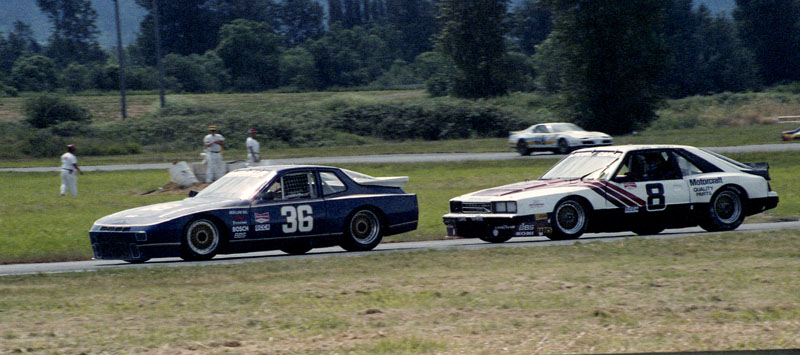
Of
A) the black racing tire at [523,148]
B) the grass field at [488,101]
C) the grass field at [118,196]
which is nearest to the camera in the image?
the grass field at [118,196]

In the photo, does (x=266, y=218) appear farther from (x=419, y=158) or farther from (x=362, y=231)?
(x=419, y=158)

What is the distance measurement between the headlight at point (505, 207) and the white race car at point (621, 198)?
1 centimetres

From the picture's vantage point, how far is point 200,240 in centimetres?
1262

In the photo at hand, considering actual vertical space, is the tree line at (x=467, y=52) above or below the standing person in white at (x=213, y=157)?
above

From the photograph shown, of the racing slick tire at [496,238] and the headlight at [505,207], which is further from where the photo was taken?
the racing slick tire at [496,238]

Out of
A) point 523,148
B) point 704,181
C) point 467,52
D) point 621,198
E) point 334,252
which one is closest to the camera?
point 334,252

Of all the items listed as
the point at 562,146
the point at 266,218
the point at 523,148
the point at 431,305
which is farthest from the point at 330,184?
the point at 523,148

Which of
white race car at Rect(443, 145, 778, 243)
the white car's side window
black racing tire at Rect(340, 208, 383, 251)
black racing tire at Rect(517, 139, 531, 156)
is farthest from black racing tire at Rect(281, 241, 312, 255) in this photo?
black racing tire at Rect(517, 139, 531, 156)

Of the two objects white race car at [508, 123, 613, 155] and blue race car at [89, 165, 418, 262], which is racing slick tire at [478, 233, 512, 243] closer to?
blue race car at [89, 165, 418, 262]

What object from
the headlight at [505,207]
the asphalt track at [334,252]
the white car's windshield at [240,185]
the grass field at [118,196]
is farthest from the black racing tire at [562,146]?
the white car's windshield at [240,185]

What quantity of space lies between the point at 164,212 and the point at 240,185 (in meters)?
1.32

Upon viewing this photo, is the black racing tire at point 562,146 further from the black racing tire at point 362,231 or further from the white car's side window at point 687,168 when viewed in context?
the black racing tire at point 362,231

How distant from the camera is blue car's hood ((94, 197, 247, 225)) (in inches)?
489

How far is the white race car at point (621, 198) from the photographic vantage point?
13594mm
